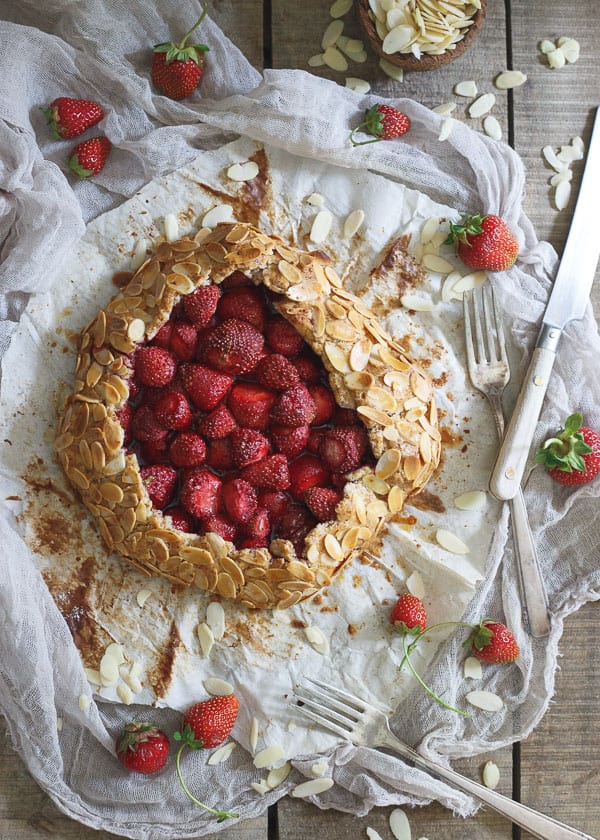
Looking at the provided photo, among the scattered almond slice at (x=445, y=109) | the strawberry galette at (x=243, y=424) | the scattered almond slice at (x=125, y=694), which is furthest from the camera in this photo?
the scattered almond slice at (x=445, y=109)

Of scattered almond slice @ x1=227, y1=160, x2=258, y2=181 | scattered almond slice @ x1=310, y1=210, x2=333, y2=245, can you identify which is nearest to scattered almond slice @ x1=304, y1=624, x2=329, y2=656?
scattered almond slice @ x1=310, y1=210, x2=333, y2=245

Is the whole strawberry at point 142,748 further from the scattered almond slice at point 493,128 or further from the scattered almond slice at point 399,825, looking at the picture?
the scattered almond slice at point 493,128

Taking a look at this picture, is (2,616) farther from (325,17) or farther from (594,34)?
(594,34)

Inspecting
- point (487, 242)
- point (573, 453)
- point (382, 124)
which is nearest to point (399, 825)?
point (573, 453)

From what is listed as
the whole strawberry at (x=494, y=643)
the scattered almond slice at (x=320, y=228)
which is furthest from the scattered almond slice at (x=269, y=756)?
the scattered almond slice at (x=320, y=228)

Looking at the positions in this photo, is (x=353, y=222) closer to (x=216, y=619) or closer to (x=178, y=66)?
(x=178, y=66)

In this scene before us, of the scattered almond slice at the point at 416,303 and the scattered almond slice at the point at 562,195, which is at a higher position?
the scattered almond slice at the point at 562,195
